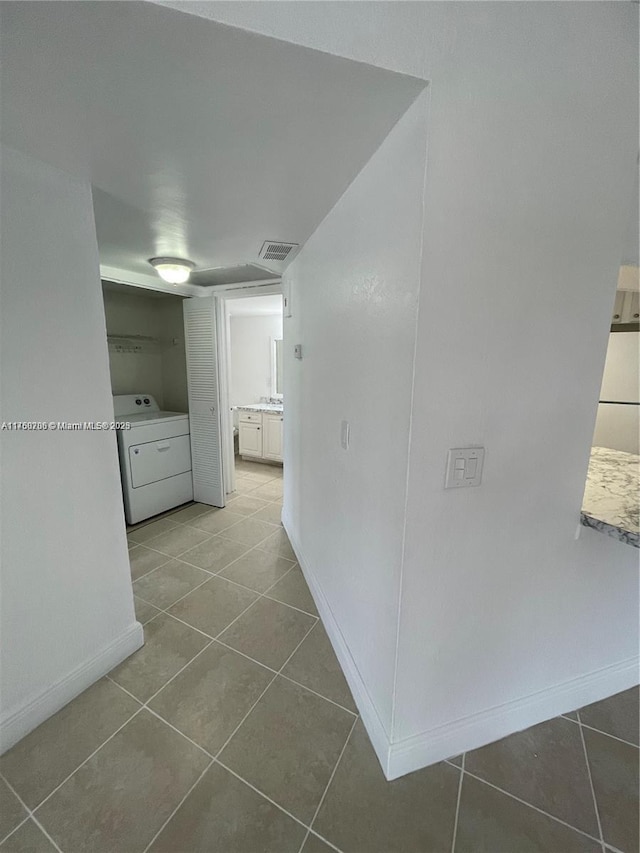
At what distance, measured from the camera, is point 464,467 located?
1012 millimetres

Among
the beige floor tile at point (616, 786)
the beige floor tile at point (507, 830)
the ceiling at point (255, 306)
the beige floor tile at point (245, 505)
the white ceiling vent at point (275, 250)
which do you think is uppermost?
the ceiling at point (255, 306)

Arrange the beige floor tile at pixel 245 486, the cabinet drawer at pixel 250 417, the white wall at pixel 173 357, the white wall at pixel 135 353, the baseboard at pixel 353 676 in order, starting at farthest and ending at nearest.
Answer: the cabinet drawer at pixel 250 417 < the beige floor tile at pixel 245 486 < the white wall at pixel 173 357 < the white wall at pixel 135 353 < the baseboard at pixel 353 676

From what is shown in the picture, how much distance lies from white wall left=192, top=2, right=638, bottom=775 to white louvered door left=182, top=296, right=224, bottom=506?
2009 millimetres

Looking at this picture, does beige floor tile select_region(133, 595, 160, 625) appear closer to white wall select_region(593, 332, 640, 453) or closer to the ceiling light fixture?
the ceiling light fixture

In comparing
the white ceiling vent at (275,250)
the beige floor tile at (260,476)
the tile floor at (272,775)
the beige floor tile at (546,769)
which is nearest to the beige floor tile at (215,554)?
the tile floor at (272,775)

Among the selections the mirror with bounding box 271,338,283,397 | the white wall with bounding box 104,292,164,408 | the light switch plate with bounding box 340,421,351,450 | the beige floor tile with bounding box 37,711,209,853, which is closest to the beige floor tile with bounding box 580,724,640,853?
the beige floor tile with bounding box 37,711,209,853

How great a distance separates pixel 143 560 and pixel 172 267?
83.3 inches

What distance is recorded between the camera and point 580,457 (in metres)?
1.13

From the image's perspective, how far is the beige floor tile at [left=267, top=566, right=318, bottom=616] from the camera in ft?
6.61

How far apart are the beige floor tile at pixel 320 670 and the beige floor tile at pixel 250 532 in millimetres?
1099

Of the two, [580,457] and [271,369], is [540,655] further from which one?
[271,369]

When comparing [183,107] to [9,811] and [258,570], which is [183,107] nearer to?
[9,811]

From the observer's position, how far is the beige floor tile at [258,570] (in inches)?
87.3

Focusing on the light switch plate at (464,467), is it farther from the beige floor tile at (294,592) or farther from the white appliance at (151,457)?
the white appliance at (151,457)
